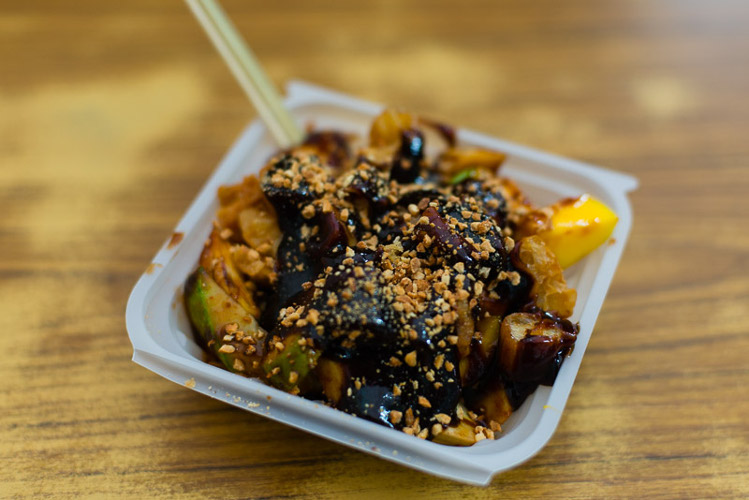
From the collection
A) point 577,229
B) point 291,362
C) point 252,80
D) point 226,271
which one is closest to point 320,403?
point 291,362

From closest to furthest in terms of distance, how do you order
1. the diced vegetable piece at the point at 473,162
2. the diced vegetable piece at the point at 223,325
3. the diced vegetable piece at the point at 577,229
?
the diced vegetable piece at the point at 223,325
the diced vegetable piece at the point at 577,229
the diced vegetable piece at the point at 473,162

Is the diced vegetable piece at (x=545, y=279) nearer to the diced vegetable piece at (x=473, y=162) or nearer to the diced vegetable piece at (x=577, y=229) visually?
the diced vegetable piece at (x=577, y=229)

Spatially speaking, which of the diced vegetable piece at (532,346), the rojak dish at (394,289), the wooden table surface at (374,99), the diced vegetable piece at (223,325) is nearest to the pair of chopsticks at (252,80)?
the rojak dish at (394,289)

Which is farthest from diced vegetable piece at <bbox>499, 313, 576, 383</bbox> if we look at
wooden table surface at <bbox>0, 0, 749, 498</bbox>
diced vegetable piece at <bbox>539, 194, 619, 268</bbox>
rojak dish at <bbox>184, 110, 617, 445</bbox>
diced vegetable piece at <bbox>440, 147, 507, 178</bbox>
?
diced vegetable piece at <bbox>440, 147, 507, 178</bbox>

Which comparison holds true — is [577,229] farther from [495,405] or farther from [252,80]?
[252,80]

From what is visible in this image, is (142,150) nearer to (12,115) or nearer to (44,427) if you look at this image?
(12,115)

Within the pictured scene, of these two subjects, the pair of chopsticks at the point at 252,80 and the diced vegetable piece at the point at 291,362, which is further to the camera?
the pair of chopsticks at the point at 252,80
